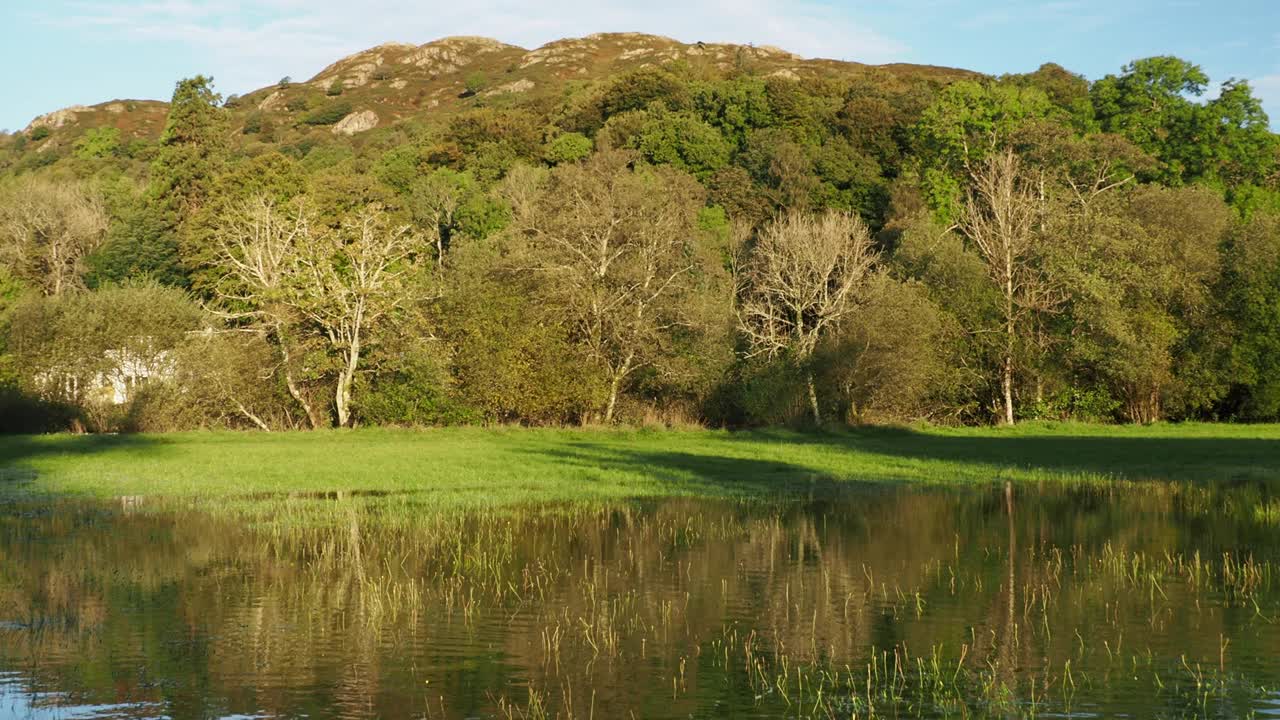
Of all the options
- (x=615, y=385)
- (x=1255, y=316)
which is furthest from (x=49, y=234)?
(x=1255, y=316)

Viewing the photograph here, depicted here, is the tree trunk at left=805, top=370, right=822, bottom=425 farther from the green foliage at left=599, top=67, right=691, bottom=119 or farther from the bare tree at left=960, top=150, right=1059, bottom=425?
the green foliage at left=599, top=67, right=691, bottom=119

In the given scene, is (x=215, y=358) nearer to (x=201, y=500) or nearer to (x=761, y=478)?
(x=201, y=500)

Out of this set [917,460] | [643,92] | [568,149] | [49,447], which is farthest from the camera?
[643,92]

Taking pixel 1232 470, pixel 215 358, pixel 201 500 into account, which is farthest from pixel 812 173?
pixel 201 500

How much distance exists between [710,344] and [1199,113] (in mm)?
44091

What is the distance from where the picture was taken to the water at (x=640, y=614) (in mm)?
13914

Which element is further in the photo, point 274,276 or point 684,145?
point 684,145

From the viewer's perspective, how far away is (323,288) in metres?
57.8

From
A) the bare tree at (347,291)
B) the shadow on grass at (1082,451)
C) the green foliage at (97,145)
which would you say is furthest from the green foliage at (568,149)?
the green foliage at (97,145)

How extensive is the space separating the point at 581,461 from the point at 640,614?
2372 centimetres

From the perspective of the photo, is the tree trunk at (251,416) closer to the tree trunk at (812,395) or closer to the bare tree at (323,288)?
the bare tree at (323,288)

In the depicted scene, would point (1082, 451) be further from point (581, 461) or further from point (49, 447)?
point (49, 447)

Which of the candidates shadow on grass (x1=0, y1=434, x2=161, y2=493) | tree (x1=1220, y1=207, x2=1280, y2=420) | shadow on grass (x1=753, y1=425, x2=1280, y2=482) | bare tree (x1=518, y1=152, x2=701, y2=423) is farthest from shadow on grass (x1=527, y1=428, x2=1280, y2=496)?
shadow on grass (x1=0, y1=434, x2=161, y2=493)

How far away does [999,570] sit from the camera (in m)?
21.9
